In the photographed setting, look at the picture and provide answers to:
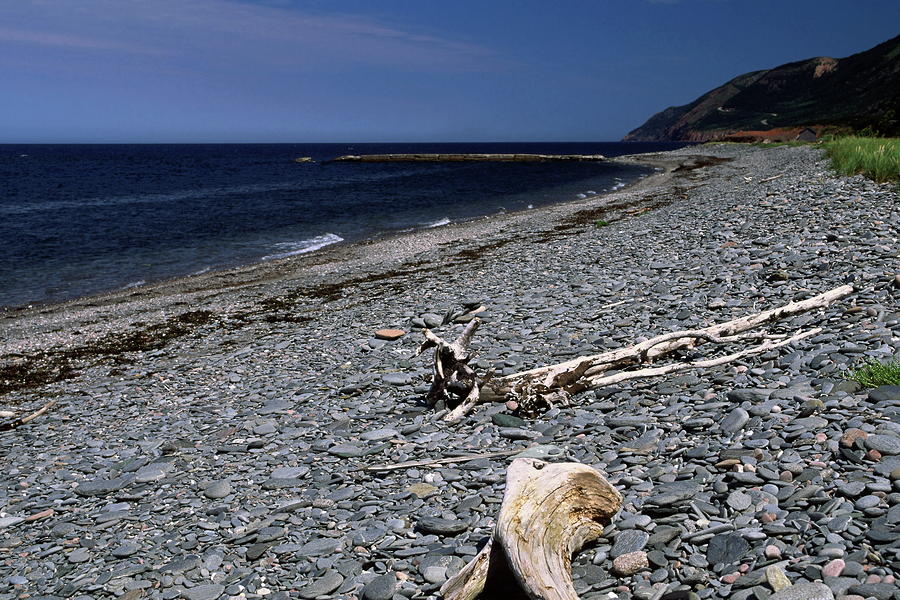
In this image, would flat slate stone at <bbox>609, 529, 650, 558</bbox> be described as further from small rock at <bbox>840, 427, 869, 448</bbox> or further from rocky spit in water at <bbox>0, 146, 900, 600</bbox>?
small rock at <bbox>840, 427, 869, 448</bbox>

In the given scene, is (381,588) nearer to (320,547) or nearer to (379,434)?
(320,547)


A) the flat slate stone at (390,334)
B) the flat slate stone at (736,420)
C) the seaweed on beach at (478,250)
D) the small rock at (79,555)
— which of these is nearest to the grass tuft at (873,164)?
the seaweed on beach at (478,250)

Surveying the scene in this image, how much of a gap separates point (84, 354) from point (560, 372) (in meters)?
12.0

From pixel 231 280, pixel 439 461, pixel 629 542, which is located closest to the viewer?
pixel 629 542

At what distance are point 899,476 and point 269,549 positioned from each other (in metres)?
4.90

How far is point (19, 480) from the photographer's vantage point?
24.6 ft

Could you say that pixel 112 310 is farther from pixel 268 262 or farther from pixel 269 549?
pixel 269 549

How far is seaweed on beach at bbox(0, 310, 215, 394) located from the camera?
1286 cm

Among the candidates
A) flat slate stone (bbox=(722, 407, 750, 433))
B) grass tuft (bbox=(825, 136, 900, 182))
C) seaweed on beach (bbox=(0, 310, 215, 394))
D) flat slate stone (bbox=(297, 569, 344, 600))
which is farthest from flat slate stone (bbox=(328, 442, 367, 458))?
grass tuft (bbox=(825, 136, 900, 182))

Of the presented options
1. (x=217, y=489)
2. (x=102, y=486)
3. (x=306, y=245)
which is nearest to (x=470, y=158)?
(x=306, y=245)

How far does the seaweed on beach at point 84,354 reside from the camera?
42.2ft

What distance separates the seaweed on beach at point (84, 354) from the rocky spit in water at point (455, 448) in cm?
10

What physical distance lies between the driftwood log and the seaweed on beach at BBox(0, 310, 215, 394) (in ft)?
30.4

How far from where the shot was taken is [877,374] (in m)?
5.92
